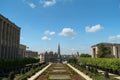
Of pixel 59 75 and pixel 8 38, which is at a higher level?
pixel 8 38

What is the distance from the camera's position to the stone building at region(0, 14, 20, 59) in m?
56.6

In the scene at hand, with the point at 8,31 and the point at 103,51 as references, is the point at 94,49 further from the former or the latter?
the point at 8,31

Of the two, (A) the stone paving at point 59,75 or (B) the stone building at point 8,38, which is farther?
(B) the stone building at point 8,38

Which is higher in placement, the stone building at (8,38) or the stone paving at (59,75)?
the stone building at (8,38)

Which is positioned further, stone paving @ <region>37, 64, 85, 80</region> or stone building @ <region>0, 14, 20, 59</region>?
stone building @ <region>0, 14, 20, 59</region>

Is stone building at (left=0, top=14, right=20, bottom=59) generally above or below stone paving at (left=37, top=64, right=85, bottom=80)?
above

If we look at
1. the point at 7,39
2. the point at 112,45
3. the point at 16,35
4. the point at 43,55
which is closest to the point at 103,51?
the point at 112,45

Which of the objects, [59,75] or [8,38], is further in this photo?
[8,38]

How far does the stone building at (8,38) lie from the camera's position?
56.6 m

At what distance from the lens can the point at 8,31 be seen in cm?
6288

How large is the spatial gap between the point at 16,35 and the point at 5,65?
37.7 m

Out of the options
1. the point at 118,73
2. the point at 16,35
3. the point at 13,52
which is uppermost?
the point at 16,35

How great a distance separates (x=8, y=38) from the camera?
62.5 metres

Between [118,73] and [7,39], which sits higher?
[7,39]
